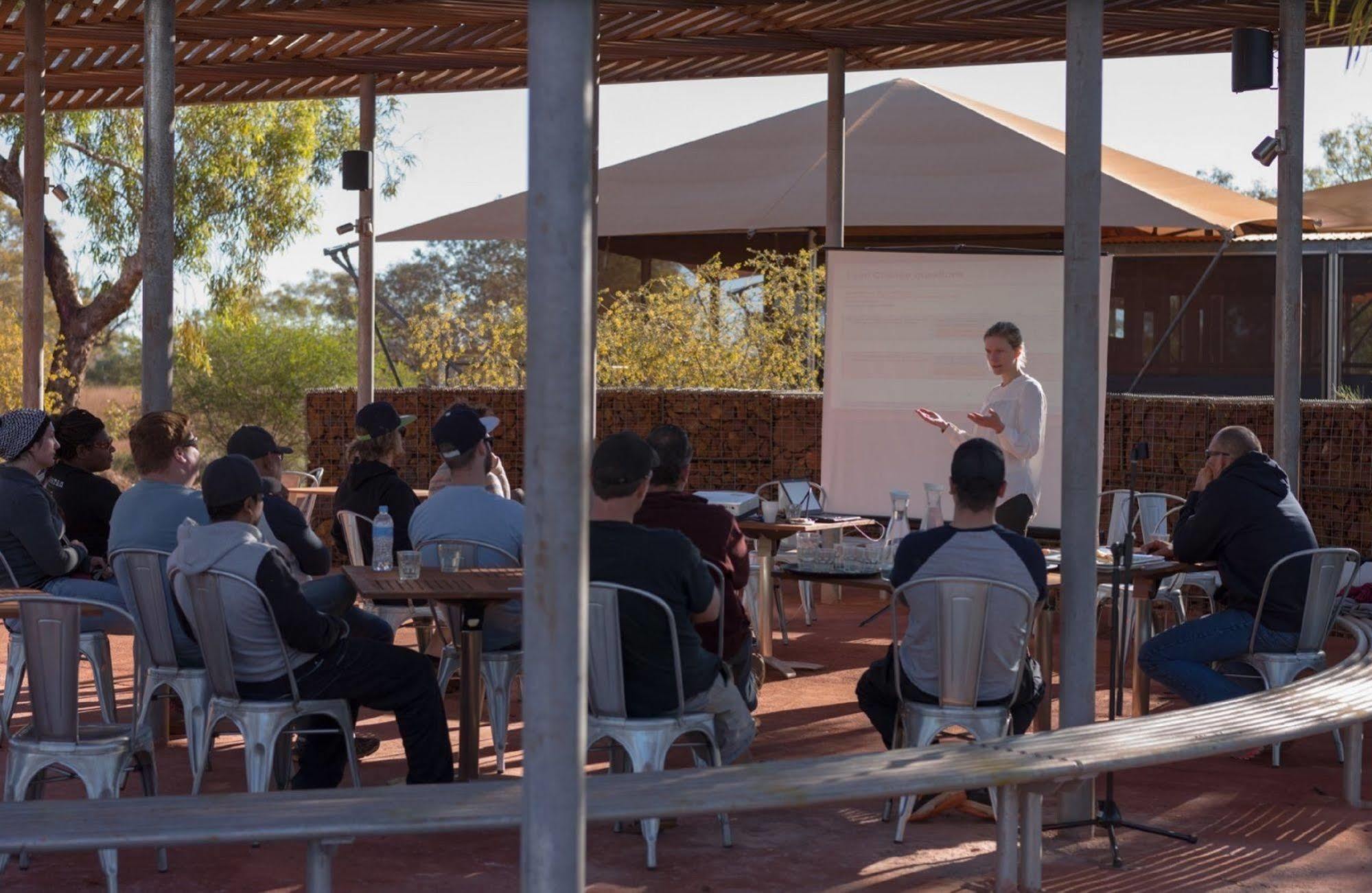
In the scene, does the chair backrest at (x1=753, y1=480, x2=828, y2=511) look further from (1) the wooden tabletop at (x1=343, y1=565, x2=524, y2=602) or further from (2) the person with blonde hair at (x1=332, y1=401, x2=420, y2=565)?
(1) the wooden tabletop at (x1=343, y1=565, x2=524, y2=602)

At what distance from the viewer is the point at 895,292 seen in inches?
377

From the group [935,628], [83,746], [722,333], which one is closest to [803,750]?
[935,628]

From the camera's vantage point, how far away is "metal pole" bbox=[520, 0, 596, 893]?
2.43m

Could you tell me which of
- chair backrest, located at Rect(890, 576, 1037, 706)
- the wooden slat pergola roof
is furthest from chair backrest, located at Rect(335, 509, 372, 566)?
the wooden slat pergola roof

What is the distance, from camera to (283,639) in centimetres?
462

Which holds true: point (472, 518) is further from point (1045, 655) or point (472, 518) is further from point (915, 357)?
point (915, 357)

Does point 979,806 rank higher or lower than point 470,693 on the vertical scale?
lower

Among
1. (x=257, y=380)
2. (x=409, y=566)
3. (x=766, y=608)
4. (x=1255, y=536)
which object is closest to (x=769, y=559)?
(x=766, y=608)

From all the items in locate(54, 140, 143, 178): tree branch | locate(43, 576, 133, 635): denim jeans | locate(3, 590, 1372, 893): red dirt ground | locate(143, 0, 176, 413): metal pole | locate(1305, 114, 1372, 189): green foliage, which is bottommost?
locate(3, 590, 1372, 893): red dirt ground

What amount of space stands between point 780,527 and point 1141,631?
1.56 m

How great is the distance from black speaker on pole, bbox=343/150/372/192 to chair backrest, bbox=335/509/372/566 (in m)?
5.59

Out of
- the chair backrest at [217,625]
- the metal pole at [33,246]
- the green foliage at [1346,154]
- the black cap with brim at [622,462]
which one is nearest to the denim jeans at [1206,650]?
the black cap with brim at [622,462]

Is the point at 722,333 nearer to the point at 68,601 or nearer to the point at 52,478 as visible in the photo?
the point at 52,478

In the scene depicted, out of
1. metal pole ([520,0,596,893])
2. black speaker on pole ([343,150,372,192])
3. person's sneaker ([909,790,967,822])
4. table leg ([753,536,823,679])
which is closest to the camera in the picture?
metal pole ([520,0,596,893])
